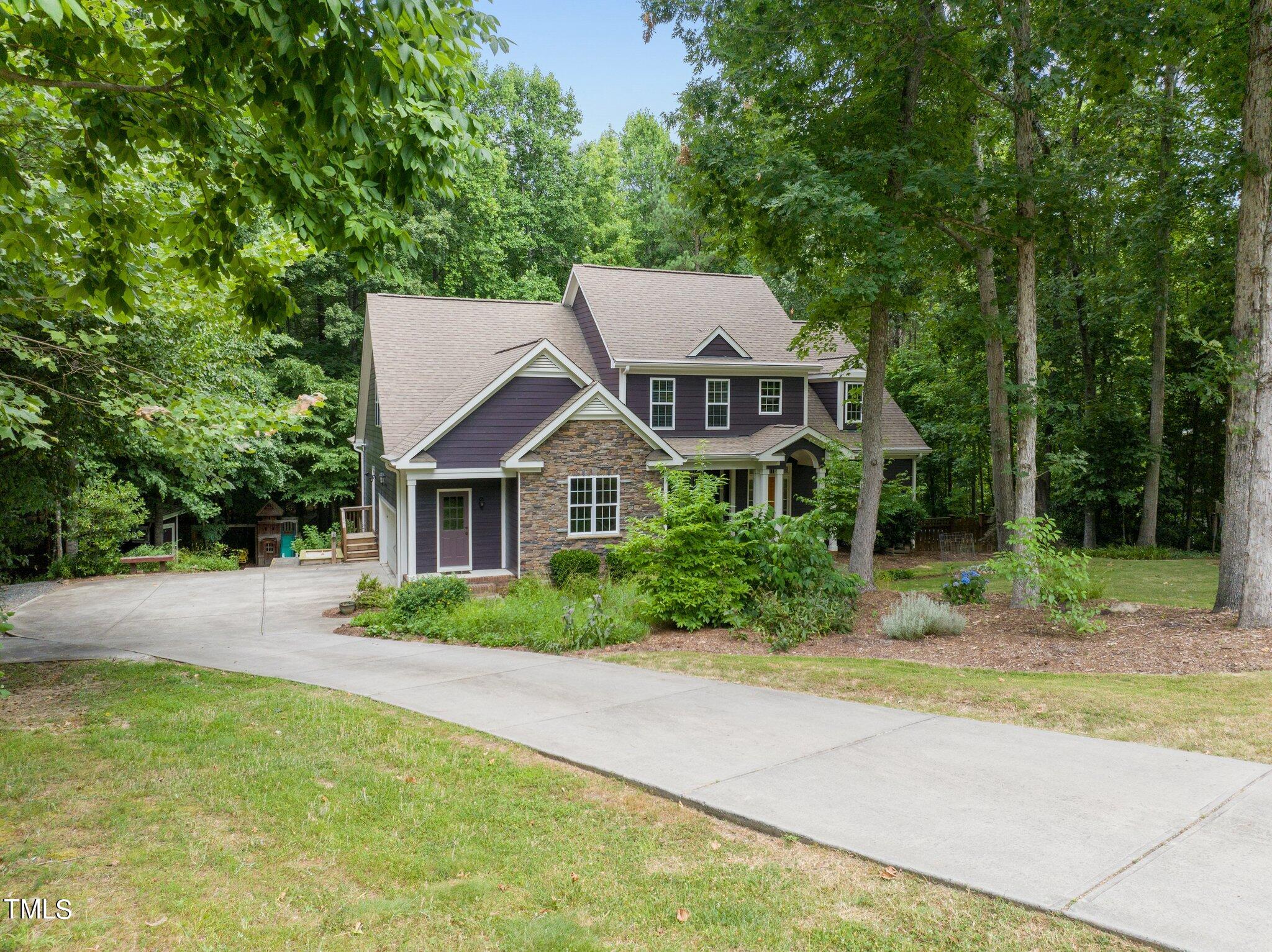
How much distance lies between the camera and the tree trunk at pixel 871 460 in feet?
53.0

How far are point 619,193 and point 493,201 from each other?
1044 centimetres

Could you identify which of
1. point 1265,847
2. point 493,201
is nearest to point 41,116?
point 1265,847

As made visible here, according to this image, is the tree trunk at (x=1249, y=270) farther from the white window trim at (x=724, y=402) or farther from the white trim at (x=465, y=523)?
the white trim at (x=465, y=523)

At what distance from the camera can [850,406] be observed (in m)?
26.5

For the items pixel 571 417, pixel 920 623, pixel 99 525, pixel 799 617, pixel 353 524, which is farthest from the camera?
pixel 353 524

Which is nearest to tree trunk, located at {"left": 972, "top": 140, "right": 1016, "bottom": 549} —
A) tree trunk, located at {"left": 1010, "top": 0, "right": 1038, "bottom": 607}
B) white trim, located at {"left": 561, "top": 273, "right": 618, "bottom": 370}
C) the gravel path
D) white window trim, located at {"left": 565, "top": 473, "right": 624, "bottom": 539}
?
tree trunk, located at {"left": 1010, "top": 0, "right": 1038, "bottom": 607}

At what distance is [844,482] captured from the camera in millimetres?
22047

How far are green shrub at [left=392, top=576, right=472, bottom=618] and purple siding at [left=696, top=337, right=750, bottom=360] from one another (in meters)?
11.2

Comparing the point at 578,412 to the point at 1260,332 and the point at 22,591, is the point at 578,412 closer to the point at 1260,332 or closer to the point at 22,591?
the point at 1260,332

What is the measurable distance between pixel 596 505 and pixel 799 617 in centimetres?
861

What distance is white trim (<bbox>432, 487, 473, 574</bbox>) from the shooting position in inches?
766

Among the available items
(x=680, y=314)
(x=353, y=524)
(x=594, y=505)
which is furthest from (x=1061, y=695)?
(x=353, y=524)

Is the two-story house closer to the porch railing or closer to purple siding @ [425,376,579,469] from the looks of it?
purple siding @ [425,376,579,469]

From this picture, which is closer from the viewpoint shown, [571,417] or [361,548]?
[571,417]
